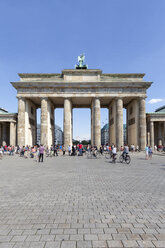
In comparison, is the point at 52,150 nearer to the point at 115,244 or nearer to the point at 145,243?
the point at 115,244

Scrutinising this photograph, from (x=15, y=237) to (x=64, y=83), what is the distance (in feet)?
108

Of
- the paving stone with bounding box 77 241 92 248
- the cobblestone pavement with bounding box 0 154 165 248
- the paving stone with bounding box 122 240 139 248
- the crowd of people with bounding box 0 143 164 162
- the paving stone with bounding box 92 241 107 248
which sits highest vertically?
the paving stone with bounding box 77 241 92 248

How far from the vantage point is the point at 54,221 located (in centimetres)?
374

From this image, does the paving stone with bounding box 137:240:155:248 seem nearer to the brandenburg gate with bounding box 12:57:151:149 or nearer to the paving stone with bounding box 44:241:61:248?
the paving stone with bounding box 44:241:61:248

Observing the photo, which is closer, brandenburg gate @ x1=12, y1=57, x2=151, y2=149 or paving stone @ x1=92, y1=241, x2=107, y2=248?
paving stone @ x1=92, y1=241, x2=107, y2=248

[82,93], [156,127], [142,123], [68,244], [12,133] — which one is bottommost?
[68,244]

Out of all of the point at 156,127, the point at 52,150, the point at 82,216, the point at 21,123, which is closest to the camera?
the point at 82,216

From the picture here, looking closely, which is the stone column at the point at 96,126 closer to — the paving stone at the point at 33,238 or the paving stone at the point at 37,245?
the paving stone at the point at 33,238

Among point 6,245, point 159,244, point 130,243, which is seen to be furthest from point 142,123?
point 6,245

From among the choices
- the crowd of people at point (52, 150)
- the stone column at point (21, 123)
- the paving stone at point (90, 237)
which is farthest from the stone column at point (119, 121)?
the paving stone at point (90, 237)

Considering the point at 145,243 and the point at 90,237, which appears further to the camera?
the point at 90,237

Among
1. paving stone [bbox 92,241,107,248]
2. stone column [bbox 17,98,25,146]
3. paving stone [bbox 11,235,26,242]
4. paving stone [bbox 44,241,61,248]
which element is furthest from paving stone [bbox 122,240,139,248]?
stone column [bbox 17,98,25,146]

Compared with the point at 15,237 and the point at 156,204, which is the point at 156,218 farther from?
the point at 15,237

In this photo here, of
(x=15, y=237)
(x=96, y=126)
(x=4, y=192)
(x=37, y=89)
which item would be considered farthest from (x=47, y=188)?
(x=37, y=89)
